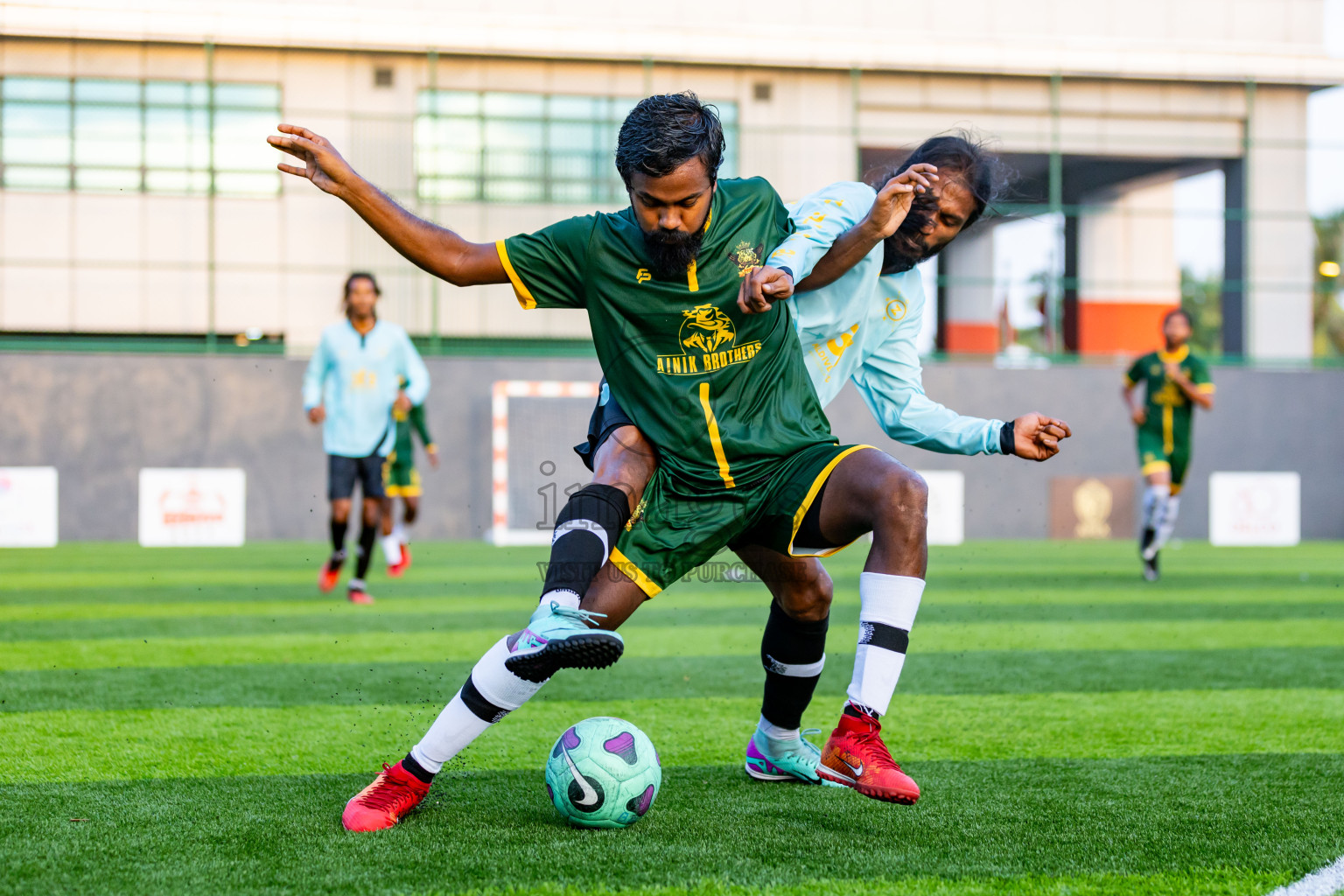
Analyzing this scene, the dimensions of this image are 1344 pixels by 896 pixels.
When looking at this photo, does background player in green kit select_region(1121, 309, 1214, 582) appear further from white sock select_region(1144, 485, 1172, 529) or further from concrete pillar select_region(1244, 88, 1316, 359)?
concrete pillar select_region(1244, 88, 1316, 359)

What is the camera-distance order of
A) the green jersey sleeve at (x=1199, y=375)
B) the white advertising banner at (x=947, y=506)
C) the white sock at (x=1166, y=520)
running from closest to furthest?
the white sock at (x=1166, y=520) → the green jersey sleeve at (x=1199, y=375) → the white advertising banner at (x=947, y=506)

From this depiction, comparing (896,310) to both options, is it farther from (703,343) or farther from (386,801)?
(386,801)

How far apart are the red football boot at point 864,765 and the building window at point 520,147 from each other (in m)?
18.8

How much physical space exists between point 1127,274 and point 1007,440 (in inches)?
933

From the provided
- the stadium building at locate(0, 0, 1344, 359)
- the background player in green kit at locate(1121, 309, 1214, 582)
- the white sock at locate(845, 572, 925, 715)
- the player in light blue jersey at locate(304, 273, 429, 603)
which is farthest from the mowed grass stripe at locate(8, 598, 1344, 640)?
the stadium building at locate(0, 0, 1344, 359)

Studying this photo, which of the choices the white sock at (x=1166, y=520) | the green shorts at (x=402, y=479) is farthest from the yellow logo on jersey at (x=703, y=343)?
the white sock at (x=1166, y=520)

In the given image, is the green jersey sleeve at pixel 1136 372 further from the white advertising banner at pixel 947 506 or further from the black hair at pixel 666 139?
the black hair at pixel 666 139

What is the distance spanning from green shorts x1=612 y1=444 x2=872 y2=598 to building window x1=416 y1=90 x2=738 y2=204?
60.0ft

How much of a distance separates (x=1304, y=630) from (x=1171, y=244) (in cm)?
1821

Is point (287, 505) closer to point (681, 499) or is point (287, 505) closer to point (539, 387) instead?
point (539, 387)

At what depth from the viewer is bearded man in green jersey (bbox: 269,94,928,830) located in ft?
10.3

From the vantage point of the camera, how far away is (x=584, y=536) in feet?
10.2

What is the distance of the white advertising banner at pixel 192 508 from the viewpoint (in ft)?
56.4

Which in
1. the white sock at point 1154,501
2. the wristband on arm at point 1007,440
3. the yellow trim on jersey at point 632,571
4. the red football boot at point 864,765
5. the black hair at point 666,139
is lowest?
the red football boot at point 864,765
